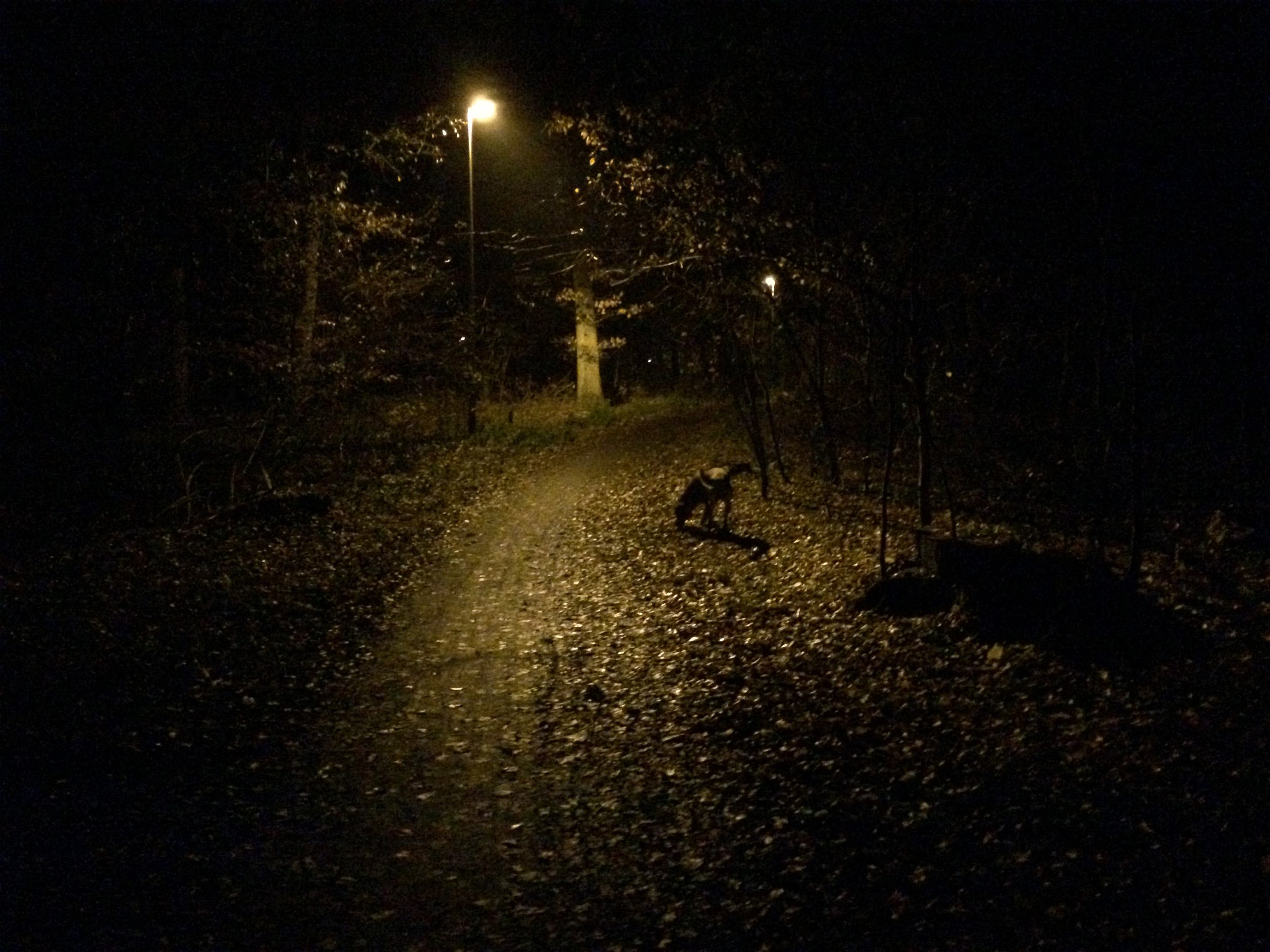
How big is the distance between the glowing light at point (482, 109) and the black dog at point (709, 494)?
1028 centimetres

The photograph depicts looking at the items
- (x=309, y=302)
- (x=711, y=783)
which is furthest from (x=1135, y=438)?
(x=309, y=302)

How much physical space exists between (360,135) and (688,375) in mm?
20024

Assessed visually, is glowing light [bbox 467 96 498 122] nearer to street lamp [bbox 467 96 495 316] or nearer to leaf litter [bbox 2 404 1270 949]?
street lamp [bbox 467 96 495 316]

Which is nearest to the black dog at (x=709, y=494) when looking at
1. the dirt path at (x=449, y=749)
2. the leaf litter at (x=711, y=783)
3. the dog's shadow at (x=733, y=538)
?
the dog's shadow at (x=733, y=538)

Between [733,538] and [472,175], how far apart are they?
1357 centimetres

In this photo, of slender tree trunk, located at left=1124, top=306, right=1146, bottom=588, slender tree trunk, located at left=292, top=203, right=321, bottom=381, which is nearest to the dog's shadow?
slender tree trunk, located at left=1124, top=306, right=1146, bottom=588

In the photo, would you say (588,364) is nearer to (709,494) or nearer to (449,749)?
(709,494)

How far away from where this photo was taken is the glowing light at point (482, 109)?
21.6 metres

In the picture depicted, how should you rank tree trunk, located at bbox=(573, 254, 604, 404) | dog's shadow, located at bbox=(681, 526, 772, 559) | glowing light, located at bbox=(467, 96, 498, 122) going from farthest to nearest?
tree trunk, located at bbox=(573, 254, 604, 404) → glowing light, located at bbox=(467, 96, 498, 122) → dog's shadow, located at bbox=(681, 526, 772, 559)

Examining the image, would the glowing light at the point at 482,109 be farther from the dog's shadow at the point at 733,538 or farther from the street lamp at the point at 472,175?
the dog's shadow at the point at 733,538

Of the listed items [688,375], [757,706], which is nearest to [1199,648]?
[757,706]

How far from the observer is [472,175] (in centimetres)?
2477

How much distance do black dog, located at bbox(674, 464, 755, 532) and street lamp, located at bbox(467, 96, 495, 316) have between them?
9.14 meters

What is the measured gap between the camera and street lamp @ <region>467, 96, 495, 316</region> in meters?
21.7
